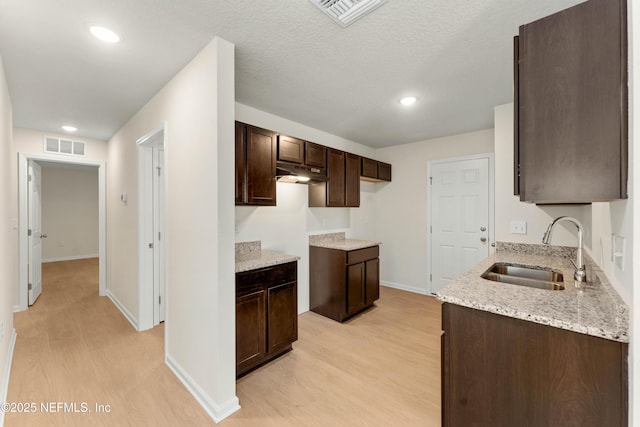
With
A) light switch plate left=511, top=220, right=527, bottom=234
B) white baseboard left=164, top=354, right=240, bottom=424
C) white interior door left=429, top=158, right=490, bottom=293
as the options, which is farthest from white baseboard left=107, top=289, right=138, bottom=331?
light switch plate left=511, top=220, right=527, bottom=234

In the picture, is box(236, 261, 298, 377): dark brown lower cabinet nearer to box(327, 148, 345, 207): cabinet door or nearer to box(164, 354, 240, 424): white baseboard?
box(164, 354, 240, 424): white baseboard

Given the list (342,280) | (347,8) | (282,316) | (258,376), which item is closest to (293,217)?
(342,280)

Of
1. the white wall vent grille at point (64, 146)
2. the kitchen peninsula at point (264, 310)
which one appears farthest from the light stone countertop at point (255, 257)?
the white wall vent grille at point (64, 146)

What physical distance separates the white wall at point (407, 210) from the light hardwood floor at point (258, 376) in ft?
3.69

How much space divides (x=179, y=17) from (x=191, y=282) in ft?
5.69

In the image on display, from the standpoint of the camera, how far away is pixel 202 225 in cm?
184

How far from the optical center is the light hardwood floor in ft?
5.76

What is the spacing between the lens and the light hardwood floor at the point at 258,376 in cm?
175

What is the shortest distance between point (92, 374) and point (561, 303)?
3.28 meters

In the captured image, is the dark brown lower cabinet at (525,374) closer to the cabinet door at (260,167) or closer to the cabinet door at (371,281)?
the cabinet door at (260,167)

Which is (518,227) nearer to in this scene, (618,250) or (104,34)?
(618,250)

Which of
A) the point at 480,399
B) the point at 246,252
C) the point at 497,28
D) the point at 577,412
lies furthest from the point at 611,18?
the point at 246,252

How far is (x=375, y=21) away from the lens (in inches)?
61.8

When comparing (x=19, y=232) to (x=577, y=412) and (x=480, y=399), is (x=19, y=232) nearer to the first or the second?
Answer: (x=480, y=399)
